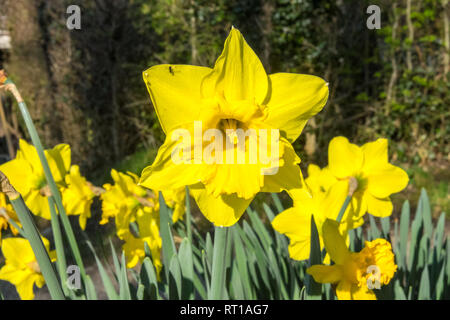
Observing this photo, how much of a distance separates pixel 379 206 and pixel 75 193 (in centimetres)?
85

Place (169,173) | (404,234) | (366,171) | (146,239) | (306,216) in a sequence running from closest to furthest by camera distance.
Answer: (169,173) → (306,216) → (366,171) → (146,239) → (404,234)

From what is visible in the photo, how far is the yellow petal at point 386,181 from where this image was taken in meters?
1.05

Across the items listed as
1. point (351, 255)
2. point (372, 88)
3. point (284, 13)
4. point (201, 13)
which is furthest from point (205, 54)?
point (351, 255)

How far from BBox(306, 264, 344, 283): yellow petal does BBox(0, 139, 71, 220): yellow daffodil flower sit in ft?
2.32

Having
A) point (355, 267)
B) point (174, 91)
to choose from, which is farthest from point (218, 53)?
point (174, 91)

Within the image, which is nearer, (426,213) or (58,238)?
(58,238)

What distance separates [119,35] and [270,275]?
162 inches

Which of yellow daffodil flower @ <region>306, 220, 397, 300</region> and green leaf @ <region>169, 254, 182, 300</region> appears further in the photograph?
green leaf @ <region>169, 254, 182, 300</region>

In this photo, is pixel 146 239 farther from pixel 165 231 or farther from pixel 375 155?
pixel 375 155

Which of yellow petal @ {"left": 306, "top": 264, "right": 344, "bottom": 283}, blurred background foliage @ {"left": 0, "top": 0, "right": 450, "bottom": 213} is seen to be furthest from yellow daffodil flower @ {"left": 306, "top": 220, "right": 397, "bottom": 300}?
blurred background foliage @ {"left": 0, "top": 0, "right": 450, "bottom": 213}

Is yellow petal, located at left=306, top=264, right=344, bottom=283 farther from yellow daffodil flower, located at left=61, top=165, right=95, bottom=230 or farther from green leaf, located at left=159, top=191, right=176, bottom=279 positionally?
yellow daffodil flower, located at left=61, top=165, right=95, bottom=230

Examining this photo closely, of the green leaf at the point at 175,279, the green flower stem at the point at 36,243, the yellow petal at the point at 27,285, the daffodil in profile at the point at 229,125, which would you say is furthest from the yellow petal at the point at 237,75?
the yellow petal at the point at 27,285

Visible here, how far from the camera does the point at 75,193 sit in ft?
3.78

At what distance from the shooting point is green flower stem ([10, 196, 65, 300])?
2.13 ft
